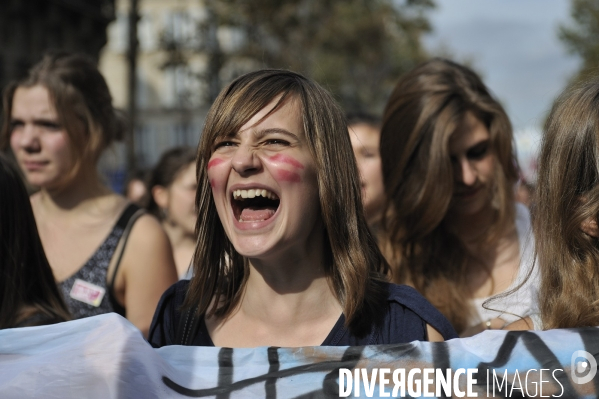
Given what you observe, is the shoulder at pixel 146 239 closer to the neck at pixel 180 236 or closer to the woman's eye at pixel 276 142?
the woman's eye at pixel 276 142

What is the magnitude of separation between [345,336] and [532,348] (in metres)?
0.55

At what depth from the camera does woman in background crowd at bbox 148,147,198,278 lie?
579 centimetres

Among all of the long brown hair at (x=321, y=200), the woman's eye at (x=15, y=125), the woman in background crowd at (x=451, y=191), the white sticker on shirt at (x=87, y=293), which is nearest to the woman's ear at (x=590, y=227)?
the long brown hair at (x=321, y=200)

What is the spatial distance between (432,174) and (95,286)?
1.50m

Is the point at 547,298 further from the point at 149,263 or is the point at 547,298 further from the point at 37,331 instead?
the point at 149,263

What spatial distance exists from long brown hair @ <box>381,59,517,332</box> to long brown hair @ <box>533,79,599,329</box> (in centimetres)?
108

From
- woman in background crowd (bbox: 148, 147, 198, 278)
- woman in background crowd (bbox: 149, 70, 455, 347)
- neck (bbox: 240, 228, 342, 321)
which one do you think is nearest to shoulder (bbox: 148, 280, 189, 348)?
woman in background crowd (bbox: 149, 70, 455, 347)

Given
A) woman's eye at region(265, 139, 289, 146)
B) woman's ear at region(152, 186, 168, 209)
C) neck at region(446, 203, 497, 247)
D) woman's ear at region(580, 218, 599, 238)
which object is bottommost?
woman's ear at region(580, 218, 599, 238)

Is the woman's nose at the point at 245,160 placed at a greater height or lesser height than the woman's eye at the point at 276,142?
lesser

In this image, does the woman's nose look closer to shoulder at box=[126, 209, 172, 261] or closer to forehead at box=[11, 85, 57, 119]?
shoulder at box=[126, 209, 172, 261]

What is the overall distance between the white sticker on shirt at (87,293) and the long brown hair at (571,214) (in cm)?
180

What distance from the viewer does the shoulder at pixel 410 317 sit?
2436 millimetres

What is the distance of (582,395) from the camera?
2.09 meters

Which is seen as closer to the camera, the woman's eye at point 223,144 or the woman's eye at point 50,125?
the woman's eye at point 223,144
